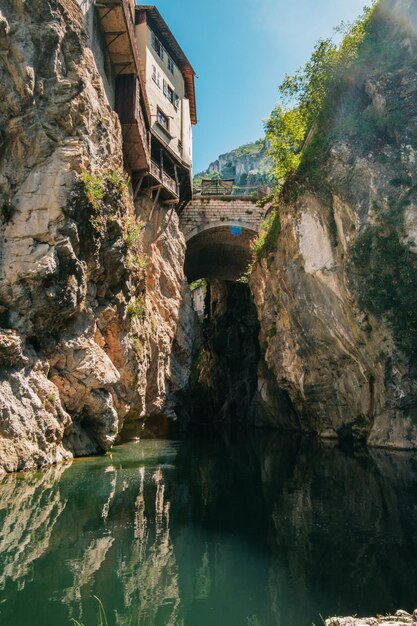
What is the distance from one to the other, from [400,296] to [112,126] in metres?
13.4

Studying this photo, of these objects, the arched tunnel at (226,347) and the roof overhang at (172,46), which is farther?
the arched tunnel at (226,347)

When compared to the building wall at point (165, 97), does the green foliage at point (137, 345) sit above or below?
below

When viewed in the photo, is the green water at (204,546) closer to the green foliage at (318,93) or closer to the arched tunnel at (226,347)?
the green foliage at (318,93)

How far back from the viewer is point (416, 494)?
35.2ft

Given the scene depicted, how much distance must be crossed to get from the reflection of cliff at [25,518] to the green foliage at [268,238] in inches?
681

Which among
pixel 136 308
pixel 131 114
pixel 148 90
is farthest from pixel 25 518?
pixel 148 90

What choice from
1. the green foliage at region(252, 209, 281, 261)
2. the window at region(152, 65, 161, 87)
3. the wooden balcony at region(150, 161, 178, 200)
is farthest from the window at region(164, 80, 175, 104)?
the green foliage at region(252, 209, 281, 261)

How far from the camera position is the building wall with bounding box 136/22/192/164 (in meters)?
26.8

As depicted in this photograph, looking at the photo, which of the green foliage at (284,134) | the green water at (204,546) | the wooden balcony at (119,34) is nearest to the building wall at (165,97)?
the wooden balcony at (119,34)

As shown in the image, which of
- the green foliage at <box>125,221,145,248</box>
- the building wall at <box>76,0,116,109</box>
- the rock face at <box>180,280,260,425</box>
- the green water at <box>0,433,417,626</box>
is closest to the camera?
the green water at <box>0,433,417,626</box>

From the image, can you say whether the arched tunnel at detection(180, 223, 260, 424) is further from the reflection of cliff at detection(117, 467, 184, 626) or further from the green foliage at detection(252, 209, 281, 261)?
the reflection of cliff at detection(117, 467, 184, 626)

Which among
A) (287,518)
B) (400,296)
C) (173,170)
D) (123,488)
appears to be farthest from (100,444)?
(173,170)

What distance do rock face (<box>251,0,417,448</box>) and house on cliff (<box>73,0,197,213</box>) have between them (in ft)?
25.7

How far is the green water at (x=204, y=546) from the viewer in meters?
5.18
